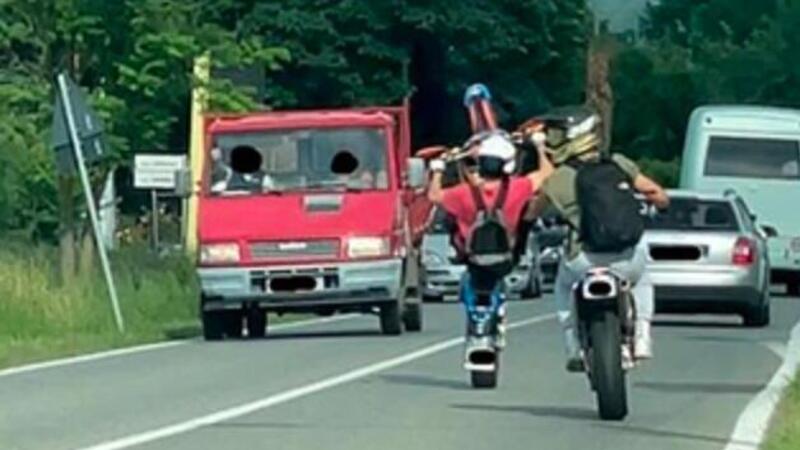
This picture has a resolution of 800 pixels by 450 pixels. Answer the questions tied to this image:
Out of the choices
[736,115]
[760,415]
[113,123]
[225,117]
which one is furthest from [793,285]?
[760,415]

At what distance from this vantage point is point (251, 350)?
2570 cm

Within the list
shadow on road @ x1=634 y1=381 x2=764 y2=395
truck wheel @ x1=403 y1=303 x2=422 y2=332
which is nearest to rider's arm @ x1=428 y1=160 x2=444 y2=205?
shadow on road @ x1=634 y1=381 x2=764 y2=395

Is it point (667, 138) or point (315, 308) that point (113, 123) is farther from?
point (667, 138)

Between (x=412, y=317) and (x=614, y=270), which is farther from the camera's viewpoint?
(x=412, y=317)

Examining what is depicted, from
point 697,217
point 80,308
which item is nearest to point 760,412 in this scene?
point 697,217

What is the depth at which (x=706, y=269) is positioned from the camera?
30.6 m

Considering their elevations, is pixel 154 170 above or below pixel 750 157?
below

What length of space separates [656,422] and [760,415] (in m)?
0.80

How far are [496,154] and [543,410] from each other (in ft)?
6.24

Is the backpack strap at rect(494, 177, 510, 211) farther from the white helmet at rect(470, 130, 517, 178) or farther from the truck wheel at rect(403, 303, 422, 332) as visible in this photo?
the truck wheel at rect(403, 303, 422, 332)

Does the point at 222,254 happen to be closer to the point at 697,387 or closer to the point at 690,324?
the point at 690,324

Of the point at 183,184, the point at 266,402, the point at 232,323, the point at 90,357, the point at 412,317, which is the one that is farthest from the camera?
the point at 183,184

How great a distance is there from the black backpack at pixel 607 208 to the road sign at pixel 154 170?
27.2m

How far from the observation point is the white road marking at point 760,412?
15375mm
